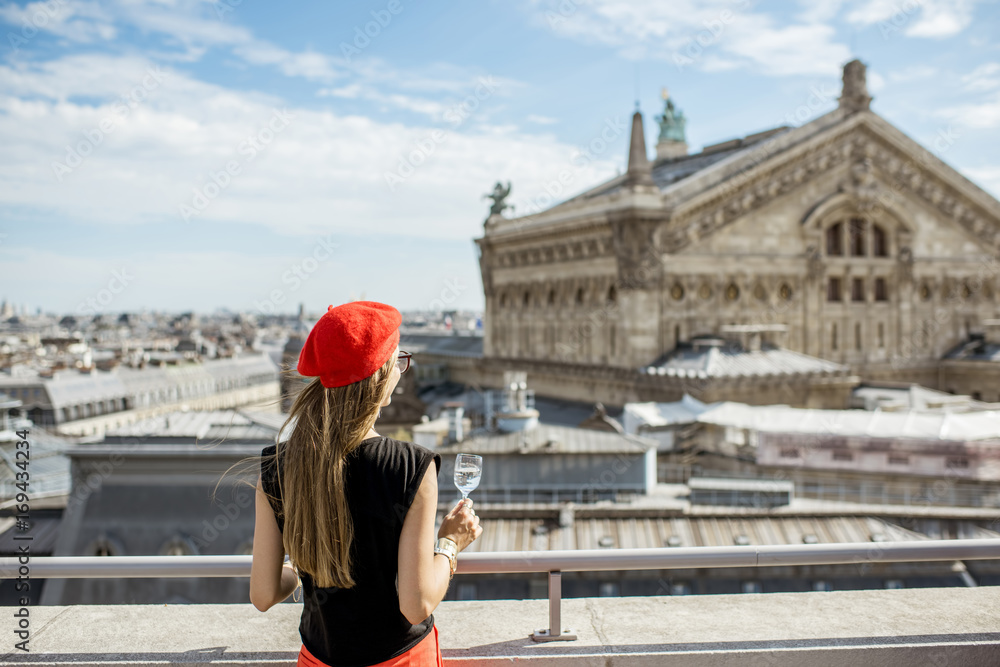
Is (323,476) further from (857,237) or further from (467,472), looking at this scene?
(857,237)

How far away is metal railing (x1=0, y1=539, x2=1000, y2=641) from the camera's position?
4.98 m

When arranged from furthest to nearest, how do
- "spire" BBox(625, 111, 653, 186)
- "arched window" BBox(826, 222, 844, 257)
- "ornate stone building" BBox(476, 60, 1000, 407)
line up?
1. "arched window" BBox(826, 222, 844, 257)
2. "ornate stone building" BBox(476, 60, 1000, 407)
3. "spire" BBox(625, 111, 653, 186)

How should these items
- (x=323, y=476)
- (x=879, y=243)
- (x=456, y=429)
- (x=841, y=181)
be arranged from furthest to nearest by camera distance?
(x=879, y=243) < (x=841, y=181) < (x=456, y=429) < (x=323, y=476)

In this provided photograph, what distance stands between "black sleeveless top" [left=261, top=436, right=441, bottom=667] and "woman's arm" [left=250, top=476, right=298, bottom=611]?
44 mm

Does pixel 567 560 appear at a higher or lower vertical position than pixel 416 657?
higher

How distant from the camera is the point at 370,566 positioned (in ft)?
12.7

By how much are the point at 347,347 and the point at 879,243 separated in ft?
125

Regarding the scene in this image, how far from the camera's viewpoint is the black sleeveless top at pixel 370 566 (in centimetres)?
377

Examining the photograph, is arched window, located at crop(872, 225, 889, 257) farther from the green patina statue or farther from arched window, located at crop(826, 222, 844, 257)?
the green patina statue

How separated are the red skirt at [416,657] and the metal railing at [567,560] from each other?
0.71 meters

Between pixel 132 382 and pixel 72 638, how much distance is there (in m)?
86.5

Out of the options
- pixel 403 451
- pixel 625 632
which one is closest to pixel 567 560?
pixel 625 632

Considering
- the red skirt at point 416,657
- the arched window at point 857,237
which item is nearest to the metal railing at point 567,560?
the red skirt at point 416,657

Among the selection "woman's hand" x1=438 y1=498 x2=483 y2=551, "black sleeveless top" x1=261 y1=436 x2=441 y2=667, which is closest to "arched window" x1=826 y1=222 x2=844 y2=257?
"woman's hand" x1=438 y1=498 x2=483 y2=551
